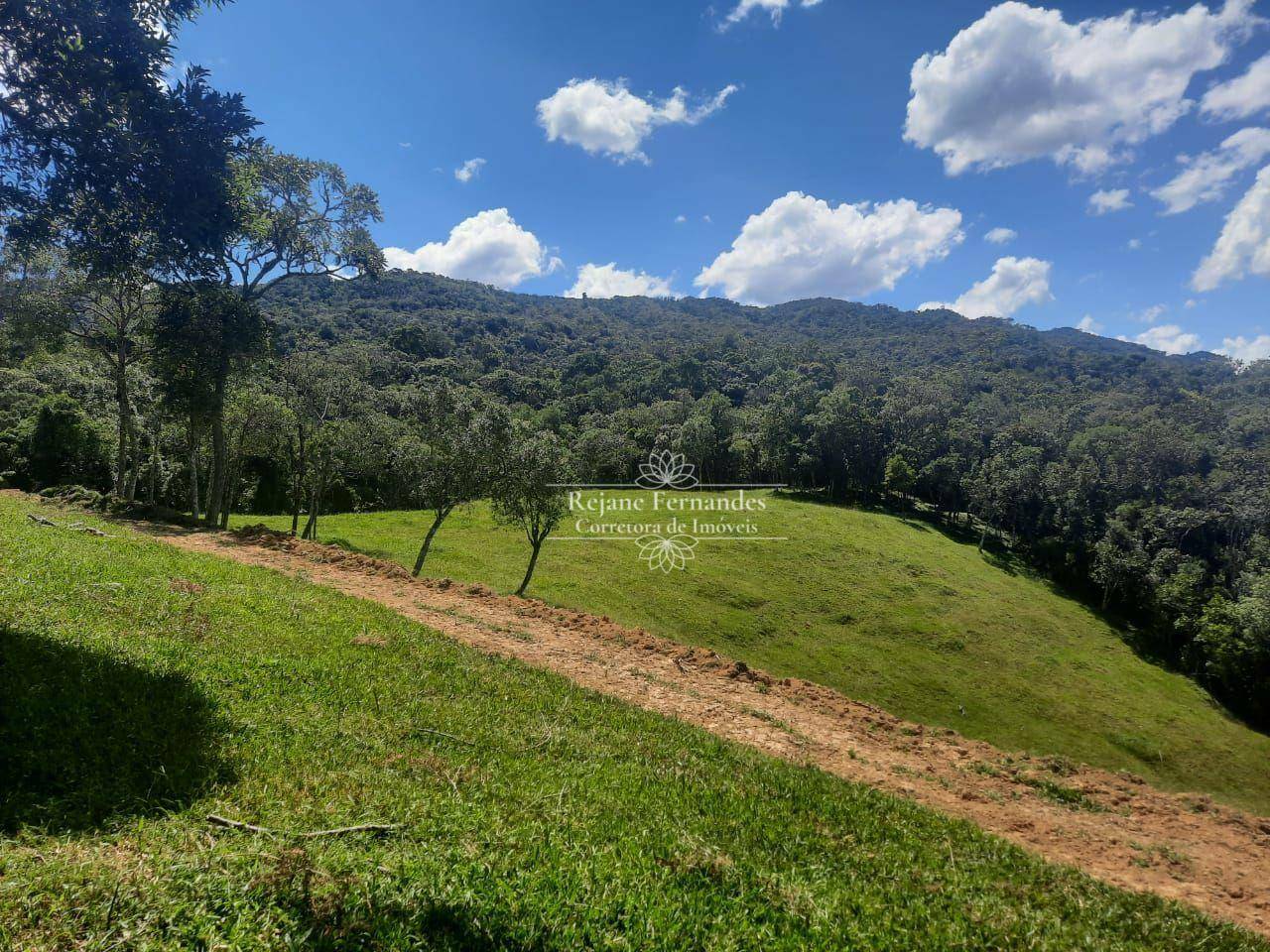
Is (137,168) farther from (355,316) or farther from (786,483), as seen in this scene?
(355,316)

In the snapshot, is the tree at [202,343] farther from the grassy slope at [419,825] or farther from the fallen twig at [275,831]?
the fallen twig at [275,831]

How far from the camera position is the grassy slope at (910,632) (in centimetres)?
2753

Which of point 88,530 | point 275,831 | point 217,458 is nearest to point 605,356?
point 217,458

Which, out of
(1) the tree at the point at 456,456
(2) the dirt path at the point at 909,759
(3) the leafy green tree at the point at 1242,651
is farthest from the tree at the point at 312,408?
(3) the leafy green tree at the point at 1242,651

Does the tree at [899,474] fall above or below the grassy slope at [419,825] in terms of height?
above

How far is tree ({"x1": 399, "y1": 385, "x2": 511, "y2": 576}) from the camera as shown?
2639cm

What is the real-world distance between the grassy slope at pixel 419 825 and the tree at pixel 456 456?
17.0 metres

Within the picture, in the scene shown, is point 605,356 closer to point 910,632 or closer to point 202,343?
point 910,632

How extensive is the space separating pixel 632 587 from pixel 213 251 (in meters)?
29.7

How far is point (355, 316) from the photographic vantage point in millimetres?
140625

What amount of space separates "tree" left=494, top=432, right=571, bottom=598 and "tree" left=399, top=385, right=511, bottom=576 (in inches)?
30.9

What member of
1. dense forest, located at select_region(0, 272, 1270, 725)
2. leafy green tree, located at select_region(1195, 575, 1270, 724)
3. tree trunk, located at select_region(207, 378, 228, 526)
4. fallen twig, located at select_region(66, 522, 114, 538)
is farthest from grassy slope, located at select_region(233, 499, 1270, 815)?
fallen twig, located at select_region(66, 522, 114, 538)

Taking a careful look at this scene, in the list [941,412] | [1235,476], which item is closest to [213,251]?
[1235,476]

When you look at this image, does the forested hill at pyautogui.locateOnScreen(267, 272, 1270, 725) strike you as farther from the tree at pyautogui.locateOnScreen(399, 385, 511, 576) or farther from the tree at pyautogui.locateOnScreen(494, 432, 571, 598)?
the tree at pyautogui.locateOnScreen(399, 385, 511, 576)
